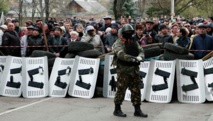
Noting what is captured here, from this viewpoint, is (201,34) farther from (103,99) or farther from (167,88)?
(103,99)

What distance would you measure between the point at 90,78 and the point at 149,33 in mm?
2692

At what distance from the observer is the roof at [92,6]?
357 ft

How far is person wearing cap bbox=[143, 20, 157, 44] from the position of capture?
12469mm

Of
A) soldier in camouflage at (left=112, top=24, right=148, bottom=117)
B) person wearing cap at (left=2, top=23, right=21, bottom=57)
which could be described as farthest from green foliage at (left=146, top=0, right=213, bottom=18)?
soldier in camouflage at (left=112, top=24, right=148, bottom=117)

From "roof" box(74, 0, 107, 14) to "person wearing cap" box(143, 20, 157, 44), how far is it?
94198 millimetres

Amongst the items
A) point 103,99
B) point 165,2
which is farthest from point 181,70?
point 165,2

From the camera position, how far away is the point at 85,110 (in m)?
9.68

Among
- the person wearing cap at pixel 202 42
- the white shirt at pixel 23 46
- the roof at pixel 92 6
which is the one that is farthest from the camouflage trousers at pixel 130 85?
the roof at pixel 92 6

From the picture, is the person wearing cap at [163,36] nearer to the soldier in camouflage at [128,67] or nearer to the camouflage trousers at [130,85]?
the soldier in camouflage at [128,67]

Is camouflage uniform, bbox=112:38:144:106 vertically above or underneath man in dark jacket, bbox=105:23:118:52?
underneath

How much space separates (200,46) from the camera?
11.5 meters

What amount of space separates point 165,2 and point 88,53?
4817 centimetres

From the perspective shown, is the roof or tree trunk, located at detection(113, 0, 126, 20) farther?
the roof

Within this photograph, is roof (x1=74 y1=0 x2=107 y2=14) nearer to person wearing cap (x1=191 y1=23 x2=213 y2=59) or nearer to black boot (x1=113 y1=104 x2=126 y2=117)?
person wearing cap (x1=191 y1=23 x2=213 y2=59)
